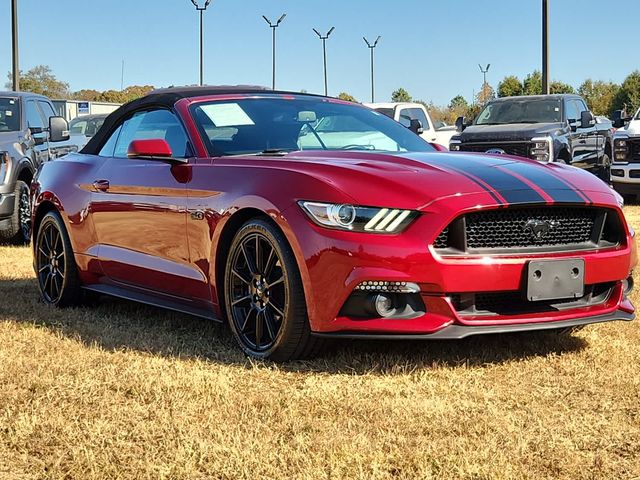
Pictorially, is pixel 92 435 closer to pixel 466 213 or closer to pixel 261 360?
pixel 261 360

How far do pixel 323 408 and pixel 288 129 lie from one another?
2.03 m

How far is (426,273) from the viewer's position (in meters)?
4.14

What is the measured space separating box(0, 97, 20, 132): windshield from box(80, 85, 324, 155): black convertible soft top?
4842mm

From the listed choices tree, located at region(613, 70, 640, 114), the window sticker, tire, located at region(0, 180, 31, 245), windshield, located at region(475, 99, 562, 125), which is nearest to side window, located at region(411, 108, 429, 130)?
windshield, located at region(475, 99, 562, 125)

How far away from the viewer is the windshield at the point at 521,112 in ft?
52.0

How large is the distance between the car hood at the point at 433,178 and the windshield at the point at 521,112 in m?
11.3

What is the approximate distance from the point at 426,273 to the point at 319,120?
5.57 feet

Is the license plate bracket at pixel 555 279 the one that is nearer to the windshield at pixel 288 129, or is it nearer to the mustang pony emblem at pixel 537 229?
the mustang pony emblem at pixel 537 229

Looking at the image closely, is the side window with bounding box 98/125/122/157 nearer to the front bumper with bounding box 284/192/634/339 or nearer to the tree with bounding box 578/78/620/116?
the front bumper with bounding box 284/192/634/339

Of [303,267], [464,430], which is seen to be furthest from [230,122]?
[464,430]

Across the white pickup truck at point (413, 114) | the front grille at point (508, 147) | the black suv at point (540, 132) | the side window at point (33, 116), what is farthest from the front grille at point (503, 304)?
the white pickup truck at point (413, 114)

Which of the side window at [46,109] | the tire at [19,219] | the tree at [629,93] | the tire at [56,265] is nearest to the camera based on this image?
the tire at [56,265]

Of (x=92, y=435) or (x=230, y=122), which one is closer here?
(x=92, y=435)

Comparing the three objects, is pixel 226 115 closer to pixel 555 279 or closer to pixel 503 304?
pixel 503 304
